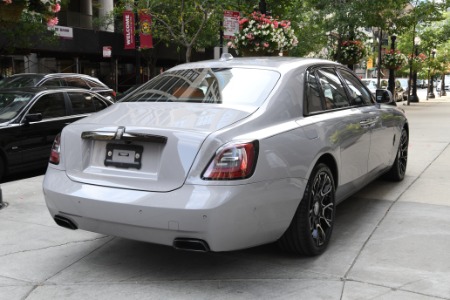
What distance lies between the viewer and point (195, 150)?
348 cm

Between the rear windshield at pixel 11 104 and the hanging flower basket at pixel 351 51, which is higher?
the hanging flower basket at pixel 351 51

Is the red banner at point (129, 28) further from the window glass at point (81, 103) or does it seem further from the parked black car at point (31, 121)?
the parked black car at point (31, 121)

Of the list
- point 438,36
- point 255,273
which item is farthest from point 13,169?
point 438,36

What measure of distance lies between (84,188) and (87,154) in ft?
0.92

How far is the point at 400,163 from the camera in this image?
705 cm

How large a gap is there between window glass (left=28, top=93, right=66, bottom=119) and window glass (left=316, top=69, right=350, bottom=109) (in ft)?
17.2

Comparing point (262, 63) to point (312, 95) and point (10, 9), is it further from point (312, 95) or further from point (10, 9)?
point (10, 9)

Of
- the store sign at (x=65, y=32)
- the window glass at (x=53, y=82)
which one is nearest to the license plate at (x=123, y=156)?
the window glass at (x=53, y=82)

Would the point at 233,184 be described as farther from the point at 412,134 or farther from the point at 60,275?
the point at 412,134

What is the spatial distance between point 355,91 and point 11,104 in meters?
5.65

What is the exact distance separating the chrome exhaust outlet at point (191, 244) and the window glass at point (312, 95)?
1649mm

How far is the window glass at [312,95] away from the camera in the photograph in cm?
455

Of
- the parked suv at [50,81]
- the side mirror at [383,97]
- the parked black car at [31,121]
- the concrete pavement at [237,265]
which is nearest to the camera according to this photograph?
the concrete pavement at [237,265]

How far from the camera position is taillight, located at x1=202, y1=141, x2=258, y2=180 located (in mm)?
3441
